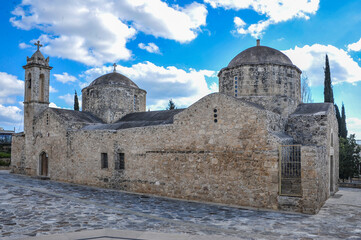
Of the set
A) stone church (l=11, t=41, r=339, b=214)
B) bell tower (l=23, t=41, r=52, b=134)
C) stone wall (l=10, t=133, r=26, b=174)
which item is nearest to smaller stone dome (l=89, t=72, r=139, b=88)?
stone church (l=11, t=41, r=339, b=214)

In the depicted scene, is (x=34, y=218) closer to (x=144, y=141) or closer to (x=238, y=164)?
(x=144, y=141)

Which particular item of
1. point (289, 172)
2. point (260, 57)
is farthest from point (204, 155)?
point (260, 57)

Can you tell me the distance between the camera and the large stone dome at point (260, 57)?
14.5 metres

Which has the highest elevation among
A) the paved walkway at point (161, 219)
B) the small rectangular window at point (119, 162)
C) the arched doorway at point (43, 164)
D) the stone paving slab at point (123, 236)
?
the small rectangular window at point (119, 162)

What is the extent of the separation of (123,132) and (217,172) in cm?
526

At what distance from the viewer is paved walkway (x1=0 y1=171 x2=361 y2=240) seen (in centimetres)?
707

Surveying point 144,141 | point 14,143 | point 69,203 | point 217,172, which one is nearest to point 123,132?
point 144,141

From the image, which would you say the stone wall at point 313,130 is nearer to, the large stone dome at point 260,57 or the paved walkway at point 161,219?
the paved walkway at point 161,219

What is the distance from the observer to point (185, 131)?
1191 centimetres

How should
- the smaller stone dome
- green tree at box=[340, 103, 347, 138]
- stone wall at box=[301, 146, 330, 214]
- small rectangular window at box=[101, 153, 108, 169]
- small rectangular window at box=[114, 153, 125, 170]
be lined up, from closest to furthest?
1. stone wall at box=[301, 146, 330, 214]
2. small rectangular window at box=[114, 153, 125, 170]
3. small rectangular window at box=[101, 153, 108, 169]
4. the smaller stone dome
5. green tree at box=[340, 103, 347, 138]

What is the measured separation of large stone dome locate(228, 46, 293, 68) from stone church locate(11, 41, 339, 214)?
0.06 meters

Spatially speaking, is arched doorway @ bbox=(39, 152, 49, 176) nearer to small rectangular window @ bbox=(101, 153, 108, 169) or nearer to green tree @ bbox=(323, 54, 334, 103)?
small rectangular window @ bbox=(101, 153, 108, 169)

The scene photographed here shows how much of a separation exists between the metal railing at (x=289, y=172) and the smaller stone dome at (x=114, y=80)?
1306cm

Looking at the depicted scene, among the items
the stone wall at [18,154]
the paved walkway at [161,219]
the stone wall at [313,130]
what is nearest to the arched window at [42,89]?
the stone wall at [18,154]
